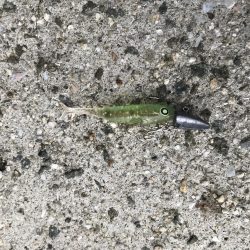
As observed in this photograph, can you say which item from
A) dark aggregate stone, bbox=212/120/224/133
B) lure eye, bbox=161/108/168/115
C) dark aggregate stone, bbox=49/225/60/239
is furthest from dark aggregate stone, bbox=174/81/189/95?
dark aggregate stone, bbox=49/225/60/239

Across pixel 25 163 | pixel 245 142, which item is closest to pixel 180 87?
pixel 245 142

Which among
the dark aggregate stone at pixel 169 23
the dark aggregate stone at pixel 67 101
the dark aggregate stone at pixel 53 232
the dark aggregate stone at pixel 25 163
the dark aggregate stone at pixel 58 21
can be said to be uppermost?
the dark aggregate stone at pixel 58 21

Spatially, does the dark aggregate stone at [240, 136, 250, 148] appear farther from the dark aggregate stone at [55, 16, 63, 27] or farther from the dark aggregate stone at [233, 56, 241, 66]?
the dark aggregate stone at [55, 16, 63, 27]

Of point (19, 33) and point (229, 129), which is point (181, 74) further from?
point (19, 33)

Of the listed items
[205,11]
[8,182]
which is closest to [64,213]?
[8,182]

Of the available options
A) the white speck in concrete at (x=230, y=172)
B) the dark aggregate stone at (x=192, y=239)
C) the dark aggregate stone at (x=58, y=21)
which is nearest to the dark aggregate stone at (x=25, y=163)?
the dark aggregate stone at (x=58, y=21)

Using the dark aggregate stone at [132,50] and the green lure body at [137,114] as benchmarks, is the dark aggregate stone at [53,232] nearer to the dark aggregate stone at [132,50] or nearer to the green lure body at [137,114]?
the green lure body at [137,114]
